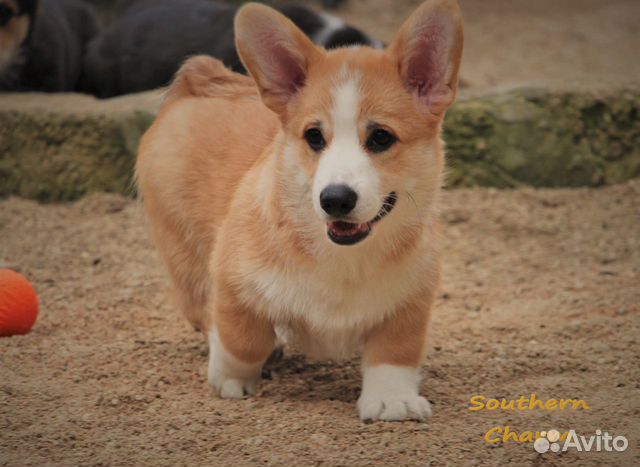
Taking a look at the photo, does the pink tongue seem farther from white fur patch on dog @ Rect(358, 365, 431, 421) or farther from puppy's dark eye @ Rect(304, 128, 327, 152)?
white fur patch on dog @ Rect(358, 365, 431, 421)

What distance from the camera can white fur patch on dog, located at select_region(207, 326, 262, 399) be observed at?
3.58 meters

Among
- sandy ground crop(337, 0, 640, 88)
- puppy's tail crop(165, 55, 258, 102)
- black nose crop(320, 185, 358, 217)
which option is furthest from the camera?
sandy ground crop(337, 0, 640, 88)

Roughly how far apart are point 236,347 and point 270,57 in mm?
1000

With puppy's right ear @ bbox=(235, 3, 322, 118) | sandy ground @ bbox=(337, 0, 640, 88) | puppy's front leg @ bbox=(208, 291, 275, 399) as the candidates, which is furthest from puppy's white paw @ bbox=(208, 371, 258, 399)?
sandy ground @ bbox=(337, 0, 640, 88)

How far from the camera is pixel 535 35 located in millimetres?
9336

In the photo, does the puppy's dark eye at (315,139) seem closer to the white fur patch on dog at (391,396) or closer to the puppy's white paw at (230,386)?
the white fur patch on dog at (391,396)

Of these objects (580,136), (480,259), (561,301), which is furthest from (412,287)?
(580,136)

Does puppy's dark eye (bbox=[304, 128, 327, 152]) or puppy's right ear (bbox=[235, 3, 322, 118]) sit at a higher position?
puppy's right ear (bbox=[235, 3, 322, 118])

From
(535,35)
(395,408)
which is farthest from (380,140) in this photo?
(535,35)

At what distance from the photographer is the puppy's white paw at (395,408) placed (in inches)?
131

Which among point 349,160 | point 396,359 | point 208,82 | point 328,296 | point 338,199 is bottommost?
point 396,359

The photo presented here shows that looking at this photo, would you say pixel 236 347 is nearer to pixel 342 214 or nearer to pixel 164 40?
pixel 342 214

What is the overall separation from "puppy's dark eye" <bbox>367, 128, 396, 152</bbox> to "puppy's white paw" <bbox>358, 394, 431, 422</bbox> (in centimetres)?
83

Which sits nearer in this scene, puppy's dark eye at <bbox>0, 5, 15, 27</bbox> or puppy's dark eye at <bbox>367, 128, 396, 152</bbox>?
puppy's dark eye at <bbox>367, 128, 396, 152</bbox>
